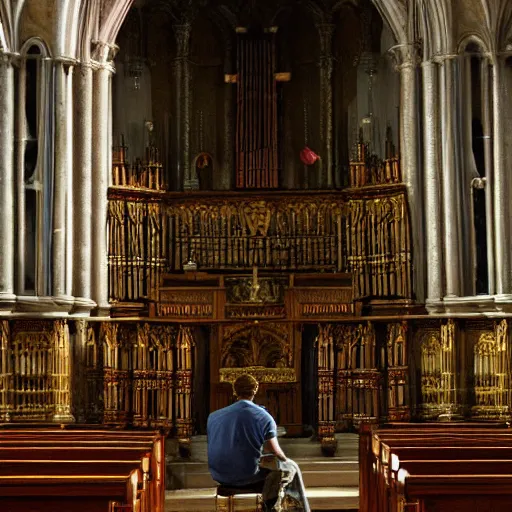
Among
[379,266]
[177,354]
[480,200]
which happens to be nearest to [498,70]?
[480,200]

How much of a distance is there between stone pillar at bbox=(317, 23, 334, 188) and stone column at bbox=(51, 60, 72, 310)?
4.79 meters

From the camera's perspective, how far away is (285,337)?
19922 millimetres

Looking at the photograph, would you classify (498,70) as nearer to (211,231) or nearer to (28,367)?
(211,231)

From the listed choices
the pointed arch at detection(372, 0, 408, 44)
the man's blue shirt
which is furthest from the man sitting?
the pointed arch at detection(372, 0, 408, 44)

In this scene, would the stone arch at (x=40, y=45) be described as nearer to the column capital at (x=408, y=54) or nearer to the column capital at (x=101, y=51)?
the column capital at (x=101, y=51)

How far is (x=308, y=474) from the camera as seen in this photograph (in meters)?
17.7

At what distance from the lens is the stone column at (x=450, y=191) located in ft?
64.0

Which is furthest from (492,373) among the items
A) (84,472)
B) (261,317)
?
(84,472)

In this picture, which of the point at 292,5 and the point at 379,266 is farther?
the point at 292,5

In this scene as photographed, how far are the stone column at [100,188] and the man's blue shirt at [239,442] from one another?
920cm

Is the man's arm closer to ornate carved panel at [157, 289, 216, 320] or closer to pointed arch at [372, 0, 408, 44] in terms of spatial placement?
ornate carved panel at [157, 289, 216, 320]

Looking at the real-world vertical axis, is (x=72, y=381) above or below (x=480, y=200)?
below

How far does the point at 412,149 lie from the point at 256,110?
9.83 feet

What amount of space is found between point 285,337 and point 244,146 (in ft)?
12.1
